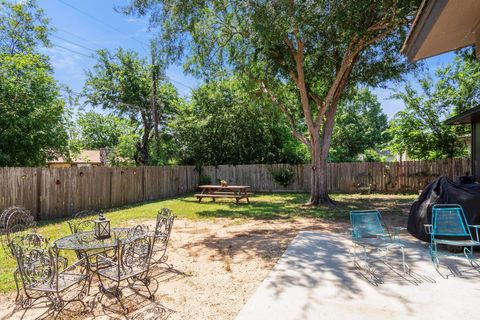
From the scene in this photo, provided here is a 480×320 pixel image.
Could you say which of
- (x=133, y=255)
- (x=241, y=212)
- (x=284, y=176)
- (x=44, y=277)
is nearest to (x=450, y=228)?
(x=133, y=255)

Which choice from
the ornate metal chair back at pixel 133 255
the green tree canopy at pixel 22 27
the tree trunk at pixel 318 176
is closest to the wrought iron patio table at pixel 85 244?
the ornate metal chair back at pixel 133 255

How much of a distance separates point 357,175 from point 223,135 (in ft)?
26.4

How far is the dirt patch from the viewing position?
349 cm

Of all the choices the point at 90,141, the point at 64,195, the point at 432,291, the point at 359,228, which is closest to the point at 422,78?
the point at 359,228

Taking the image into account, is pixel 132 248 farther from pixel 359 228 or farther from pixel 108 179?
pixel 108 179

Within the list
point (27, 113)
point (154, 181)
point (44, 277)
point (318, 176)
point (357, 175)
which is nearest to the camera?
point (44, 277)

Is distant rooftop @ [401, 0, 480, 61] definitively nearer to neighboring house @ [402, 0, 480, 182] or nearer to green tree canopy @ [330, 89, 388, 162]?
neighboring house @ [402, 0, 480, 182]

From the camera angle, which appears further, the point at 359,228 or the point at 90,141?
the point at 90,141

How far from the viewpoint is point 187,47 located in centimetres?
1121

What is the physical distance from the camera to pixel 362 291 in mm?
3717

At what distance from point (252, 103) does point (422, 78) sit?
31.3 ft

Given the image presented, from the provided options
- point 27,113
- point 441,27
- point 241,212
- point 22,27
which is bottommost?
point 241,212

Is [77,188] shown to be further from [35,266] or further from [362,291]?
[362,291]

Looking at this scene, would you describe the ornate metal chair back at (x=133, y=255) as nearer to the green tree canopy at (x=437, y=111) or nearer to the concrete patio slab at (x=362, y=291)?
the concrete patio slab at (x=362, y=291)
